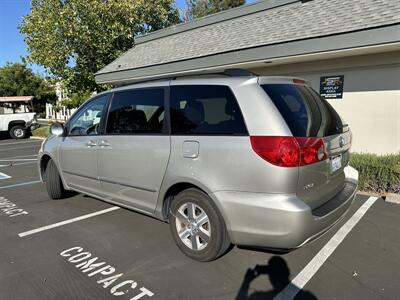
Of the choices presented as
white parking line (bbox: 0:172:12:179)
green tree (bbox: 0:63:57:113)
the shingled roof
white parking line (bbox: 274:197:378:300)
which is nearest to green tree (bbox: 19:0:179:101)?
the shingled roof

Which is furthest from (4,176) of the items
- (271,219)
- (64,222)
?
(271,219)

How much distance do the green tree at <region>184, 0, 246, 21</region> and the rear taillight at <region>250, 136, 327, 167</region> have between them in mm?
32844

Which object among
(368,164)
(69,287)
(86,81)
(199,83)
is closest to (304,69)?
(368,164)

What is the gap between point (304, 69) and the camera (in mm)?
7926

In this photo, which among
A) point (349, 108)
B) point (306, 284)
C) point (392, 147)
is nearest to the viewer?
point (306, 284)

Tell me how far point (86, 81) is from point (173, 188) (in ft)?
45.4

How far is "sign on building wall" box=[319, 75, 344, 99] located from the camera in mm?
7465

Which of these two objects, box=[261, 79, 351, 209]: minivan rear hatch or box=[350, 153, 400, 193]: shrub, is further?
box=[350, 153, 400, 193]: shrub

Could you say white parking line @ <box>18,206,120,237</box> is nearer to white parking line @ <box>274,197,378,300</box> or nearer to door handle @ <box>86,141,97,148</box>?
door handle @ <box>86,141,97,148</box>

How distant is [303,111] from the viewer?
121 inches

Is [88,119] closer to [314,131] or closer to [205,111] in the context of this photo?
[205,111]

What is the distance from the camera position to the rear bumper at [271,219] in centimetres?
265

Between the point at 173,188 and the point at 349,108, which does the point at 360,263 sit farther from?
the point at 349,108

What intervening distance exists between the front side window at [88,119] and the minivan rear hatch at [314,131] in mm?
2408
